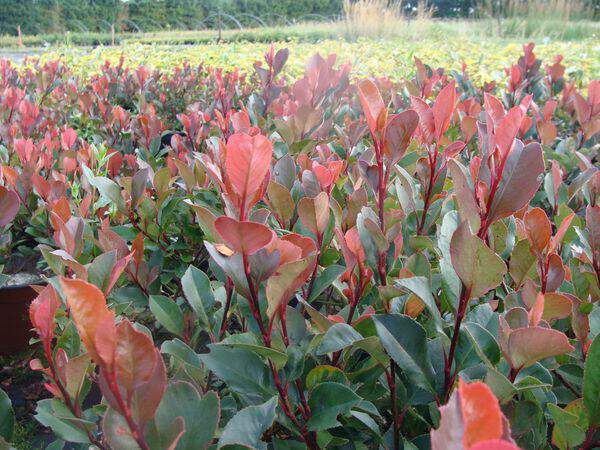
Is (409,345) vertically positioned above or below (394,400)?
above

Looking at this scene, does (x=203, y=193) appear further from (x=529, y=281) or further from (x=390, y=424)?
(x=529, y=281)

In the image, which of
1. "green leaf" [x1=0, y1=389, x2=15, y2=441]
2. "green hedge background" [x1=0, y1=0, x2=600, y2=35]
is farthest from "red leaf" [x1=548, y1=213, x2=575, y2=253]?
"green hedge background" [x1=0, y1=0, x2=600, y2=35]

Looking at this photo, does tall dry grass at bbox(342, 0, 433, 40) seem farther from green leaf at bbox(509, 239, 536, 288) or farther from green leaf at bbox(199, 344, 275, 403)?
green leaf at bbox(199, 344, 275, 403)

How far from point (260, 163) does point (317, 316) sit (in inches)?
11.0

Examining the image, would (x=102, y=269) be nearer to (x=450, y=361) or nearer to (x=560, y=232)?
(x=450, y=361)

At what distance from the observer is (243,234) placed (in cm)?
68

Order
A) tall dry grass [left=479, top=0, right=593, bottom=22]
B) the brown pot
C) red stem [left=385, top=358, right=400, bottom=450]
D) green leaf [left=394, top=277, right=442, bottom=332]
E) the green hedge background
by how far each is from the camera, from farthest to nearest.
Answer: the green hedge background
tall dry grass [left=479, top=0, right=593, bottom=22]
the brown pot
red stem [left=385, top=358, right=400, bottom=450]
green leaf [left=394, top=277, right=442, bottom=332]

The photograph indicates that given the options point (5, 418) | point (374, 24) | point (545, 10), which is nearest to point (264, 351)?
point (5, 418)

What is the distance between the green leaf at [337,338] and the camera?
32.4 inches

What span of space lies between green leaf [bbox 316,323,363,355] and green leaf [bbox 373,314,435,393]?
0.19 feet

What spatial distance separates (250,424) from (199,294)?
36cm

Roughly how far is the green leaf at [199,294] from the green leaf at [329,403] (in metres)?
0.26

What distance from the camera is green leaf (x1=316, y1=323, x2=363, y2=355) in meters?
0.82

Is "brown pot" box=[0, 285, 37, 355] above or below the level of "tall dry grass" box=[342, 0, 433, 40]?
below
